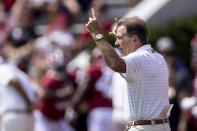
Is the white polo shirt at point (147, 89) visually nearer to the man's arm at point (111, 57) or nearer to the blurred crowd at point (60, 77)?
the man's arm at point (111, 57)

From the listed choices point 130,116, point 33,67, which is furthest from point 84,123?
point 130,116

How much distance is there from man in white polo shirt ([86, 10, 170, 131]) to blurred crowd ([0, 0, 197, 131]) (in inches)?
45.9

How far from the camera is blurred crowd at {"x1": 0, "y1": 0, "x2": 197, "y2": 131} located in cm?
1180

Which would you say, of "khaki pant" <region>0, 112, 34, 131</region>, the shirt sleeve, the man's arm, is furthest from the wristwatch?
"khaki pant" <region>0, 112, 34, 131</region>

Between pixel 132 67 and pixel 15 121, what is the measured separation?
4539mm

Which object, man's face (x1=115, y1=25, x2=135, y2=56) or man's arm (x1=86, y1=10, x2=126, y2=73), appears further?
man's face (x1=115, y1=25, x2=135, y2=56)

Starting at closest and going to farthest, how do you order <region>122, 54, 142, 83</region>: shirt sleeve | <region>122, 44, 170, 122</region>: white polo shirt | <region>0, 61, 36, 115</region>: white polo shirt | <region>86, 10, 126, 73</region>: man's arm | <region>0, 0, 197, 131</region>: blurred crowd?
<region>86, 10, 126, 73</region>: man's arm, <region>122, 54, 142, 83</region>: shirt sleeve, <region>122, 44, 170, 122</region>: white polo shirt, <region>0, 61, 36, 115</region>: white polo shirt, <region>0, 0, 197, 131</region>: blurred crowd

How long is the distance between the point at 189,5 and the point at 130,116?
8.23 metres

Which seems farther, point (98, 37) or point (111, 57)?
point (98, 37)

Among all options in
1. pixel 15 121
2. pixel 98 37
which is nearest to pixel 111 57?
pixel 98 37

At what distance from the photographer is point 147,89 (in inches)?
309

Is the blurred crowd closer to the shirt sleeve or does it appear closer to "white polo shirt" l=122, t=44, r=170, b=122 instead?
"white polo shirt" l=122, t=44, r=170, b=122

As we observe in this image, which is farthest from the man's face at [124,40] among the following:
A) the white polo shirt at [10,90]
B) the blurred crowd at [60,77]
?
the white polo shirt at [10,90]

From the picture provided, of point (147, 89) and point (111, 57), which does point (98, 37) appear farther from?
point (147, 89)
